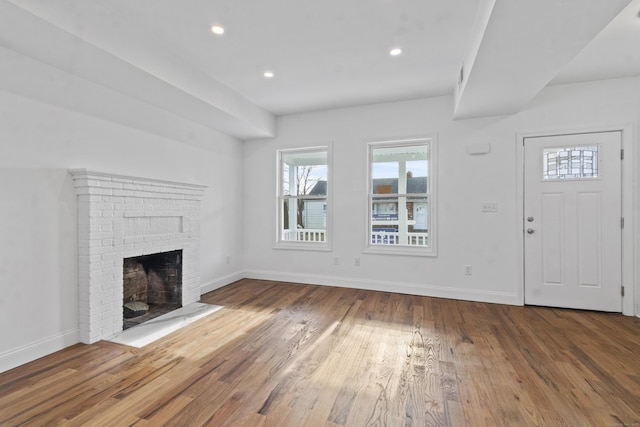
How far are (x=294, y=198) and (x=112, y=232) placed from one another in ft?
8.70

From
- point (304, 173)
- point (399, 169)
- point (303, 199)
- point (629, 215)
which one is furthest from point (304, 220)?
point (629, 215)

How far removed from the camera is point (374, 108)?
4.30 metres

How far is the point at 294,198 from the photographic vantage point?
492 centimetres

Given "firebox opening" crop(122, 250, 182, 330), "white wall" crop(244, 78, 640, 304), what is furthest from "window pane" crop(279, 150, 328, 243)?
"firebox opening" crop(122, 250, 182, 330)

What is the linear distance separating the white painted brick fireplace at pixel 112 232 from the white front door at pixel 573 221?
431cm

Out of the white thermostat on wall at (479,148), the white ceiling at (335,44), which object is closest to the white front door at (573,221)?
the white thermostat on wall at (479,148)

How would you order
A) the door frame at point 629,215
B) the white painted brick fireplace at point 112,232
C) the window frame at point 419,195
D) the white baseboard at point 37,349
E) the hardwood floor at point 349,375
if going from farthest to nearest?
1. the window frame at point 419,195
2. the door frame at point 629,215
3. the white painted brick fireplace at point 112,232
4. the white baseboard at point 37,349
5. the hardwood floor at point 349,375

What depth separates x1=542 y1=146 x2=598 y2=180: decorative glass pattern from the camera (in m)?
3.42

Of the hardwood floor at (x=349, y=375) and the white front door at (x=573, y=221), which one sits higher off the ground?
the white front door at (x=573, y=221)

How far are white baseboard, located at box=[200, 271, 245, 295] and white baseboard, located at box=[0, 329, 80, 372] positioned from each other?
64.1 inches

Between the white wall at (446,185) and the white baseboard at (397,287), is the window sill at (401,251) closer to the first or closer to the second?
the white wall at (446,185)

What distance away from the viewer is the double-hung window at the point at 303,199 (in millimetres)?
4715

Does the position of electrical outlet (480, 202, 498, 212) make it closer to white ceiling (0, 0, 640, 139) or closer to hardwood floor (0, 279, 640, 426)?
white ceiling (0, 0, 640, 139)

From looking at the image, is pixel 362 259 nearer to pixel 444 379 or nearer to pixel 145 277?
pixel 444 379
